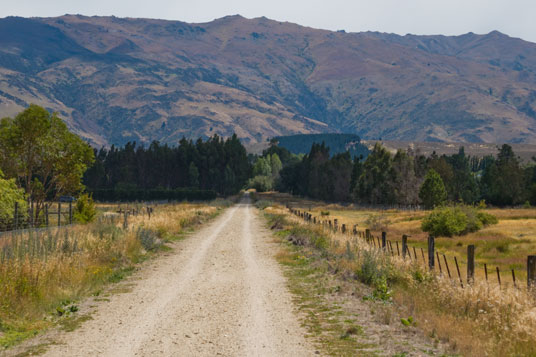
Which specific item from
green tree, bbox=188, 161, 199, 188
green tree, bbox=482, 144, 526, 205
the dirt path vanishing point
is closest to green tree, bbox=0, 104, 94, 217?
the dirt path vanishing point

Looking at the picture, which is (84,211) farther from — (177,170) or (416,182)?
(177,170)

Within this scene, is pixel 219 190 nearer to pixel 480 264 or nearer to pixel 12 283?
pixel 480 264

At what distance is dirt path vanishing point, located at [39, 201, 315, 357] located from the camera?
996 cm

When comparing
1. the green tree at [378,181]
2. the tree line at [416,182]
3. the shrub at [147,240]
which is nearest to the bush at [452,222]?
the shrub at [147,240]

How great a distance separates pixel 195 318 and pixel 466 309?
20.3 feet

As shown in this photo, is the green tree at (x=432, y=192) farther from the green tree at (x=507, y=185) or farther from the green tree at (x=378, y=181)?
the green tree at (x=507, y=185)

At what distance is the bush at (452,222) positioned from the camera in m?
50.7

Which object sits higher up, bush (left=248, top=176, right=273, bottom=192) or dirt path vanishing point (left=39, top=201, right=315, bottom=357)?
bush (left=248, top=176, right=273, bottom=192)

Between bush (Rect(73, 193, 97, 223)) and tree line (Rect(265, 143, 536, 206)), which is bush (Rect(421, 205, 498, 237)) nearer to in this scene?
bush (Rect(73, 193, 97, 223))

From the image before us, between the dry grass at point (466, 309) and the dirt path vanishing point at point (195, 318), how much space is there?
2.86m

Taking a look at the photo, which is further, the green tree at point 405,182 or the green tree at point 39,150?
the green tree at point 405,182

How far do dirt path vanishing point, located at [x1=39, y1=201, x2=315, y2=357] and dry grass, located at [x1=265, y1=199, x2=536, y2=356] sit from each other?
9.40 ft

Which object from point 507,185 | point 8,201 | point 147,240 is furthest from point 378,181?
point 147,240

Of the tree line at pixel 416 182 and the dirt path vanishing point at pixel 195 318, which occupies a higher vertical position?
the tree line at pixel 416 182
